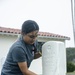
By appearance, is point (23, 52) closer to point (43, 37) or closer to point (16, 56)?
point (16, 56)

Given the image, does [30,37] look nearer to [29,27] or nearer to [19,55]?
[29,27]

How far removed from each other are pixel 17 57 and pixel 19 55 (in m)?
0.04

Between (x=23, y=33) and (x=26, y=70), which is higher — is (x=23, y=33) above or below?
above

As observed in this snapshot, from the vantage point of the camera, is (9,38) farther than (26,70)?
Yes

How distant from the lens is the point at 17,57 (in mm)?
3504

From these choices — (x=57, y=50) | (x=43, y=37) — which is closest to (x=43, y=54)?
(x=57, y=50)

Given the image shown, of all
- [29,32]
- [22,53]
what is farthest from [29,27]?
[22,53]

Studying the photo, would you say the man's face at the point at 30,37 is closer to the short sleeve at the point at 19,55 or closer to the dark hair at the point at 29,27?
the dark hair at the point at 29,27

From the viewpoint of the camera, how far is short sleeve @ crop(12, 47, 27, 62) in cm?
349

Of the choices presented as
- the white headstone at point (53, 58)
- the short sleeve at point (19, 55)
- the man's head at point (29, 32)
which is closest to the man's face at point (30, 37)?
the man's head at point (29, 32)

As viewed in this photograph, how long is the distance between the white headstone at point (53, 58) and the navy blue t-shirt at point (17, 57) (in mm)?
694

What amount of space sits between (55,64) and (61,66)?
0.45ft

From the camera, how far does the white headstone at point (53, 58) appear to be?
4270 millimetres

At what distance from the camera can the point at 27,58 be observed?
11.7 ft
